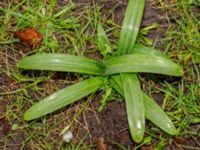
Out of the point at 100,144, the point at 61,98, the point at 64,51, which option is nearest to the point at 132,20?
the point at 64,51

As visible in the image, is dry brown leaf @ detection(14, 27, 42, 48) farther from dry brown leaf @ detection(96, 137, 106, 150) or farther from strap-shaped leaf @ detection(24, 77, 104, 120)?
dry brown leaf @ detection(96, 137, 106, 150)

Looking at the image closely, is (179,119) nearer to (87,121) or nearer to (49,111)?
(87,121)

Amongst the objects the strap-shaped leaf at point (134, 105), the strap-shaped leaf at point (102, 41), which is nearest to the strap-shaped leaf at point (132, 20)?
the strap-shaped leaf at point (102, 41)

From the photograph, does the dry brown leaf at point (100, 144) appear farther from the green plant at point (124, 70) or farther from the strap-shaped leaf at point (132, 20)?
the strap-shaped leaf at point (132, 20)

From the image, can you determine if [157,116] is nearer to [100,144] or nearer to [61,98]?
[100,144]

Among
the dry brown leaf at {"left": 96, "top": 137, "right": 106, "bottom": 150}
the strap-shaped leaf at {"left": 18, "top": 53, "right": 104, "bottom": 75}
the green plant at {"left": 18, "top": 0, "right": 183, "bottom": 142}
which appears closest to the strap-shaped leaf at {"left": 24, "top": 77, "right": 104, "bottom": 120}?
the green plant at {"left": 18, "top": 0, "right": 183, "bottom": 142}
